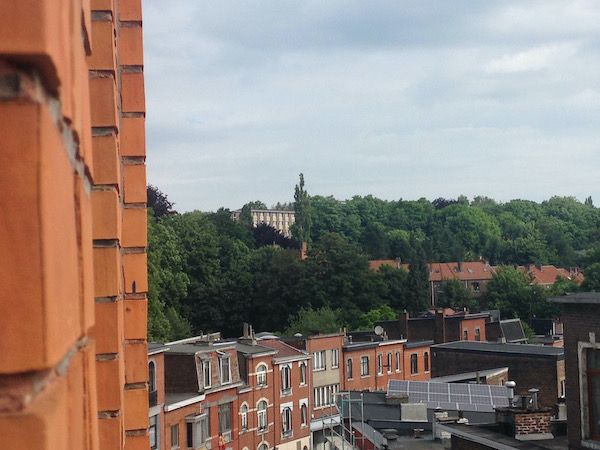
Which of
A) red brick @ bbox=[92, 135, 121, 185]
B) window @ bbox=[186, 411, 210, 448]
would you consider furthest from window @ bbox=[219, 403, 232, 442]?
red brick @ bbox=[92, 135, 121, 185]

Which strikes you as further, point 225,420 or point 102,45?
point 225,420

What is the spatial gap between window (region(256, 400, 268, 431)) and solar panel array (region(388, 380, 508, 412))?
7194mm

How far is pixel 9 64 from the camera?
81cm

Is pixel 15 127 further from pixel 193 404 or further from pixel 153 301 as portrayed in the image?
pixel 153 301

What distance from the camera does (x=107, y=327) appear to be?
8.89ft

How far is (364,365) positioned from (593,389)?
36150 millimetres

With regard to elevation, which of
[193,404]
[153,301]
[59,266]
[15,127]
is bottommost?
[193,404]

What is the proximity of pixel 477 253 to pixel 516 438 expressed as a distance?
375ft

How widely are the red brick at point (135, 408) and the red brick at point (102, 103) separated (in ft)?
5.50

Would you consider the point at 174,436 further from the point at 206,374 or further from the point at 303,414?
the point at 303,414

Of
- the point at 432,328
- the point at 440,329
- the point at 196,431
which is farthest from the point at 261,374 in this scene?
the point at 432,328

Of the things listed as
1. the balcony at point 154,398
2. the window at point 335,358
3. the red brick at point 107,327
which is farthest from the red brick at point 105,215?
the window at point 335,358

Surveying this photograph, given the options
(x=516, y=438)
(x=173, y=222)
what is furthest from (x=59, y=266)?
(x=173, y=222)

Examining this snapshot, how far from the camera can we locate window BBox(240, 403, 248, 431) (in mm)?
37066
